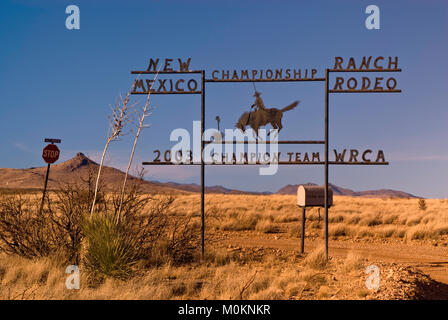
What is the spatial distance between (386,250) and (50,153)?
13137mm

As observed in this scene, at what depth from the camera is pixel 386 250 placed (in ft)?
41.3

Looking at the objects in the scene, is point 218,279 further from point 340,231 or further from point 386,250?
point 340,231

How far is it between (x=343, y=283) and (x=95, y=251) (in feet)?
16.0

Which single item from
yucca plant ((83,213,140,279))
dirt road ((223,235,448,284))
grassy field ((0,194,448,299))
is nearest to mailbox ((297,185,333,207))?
grassy field ((0,194,448,299))

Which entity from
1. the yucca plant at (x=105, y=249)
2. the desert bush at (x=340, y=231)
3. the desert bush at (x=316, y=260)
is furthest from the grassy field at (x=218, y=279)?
the desert bush at (x=340, y=231)

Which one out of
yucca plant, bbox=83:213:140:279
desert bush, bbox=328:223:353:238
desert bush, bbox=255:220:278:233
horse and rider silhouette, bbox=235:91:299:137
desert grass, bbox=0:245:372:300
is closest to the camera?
desert grass, bbox=0:245:372:300

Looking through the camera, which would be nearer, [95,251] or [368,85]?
[95,251]

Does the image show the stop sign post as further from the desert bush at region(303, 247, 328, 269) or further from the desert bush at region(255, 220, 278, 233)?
the desert bush at region(303, 247, 328, 269)

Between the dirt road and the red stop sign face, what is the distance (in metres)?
7.68

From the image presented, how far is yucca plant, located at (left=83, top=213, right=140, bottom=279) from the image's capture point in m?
6.82

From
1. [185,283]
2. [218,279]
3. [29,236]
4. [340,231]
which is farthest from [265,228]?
[29,236]
